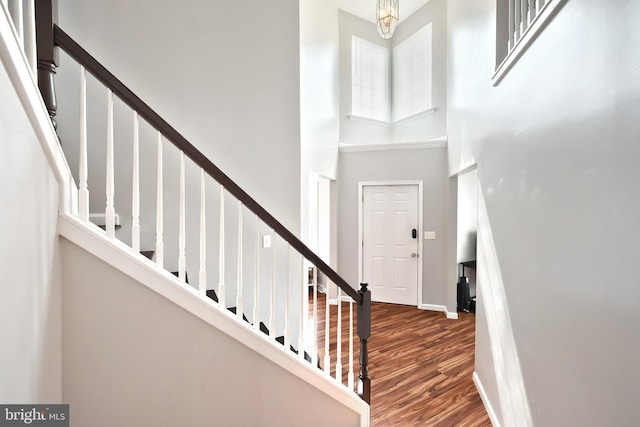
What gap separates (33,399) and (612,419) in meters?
2.04

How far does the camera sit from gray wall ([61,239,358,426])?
148cm

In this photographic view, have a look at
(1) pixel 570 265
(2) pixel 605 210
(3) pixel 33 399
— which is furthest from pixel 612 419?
(3) pixel 33 399

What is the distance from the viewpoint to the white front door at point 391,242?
489 centimetres

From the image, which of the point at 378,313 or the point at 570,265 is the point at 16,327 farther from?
the point at 378,313

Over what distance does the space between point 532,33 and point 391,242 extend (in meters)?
3.72

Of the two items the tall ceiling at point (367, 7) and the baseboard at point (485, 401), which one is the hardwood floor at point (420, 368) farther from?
the tall ceiling at point (367, 7)

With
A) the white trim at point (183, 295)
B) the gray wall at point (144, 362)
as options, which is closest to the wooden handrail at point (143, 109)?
the white trim at point (183, 295)

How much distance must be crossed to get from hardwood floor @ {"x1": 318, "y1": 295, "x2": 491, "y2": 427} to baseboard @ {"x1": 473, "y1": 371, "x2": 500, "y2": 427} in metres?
0.04

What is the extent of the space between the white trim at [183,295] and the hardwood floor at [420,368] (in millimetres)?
768

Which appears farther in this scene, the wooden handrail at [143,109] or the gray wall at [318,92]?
the gray wall at [318,92]

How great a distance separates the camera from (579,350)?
1229 mm

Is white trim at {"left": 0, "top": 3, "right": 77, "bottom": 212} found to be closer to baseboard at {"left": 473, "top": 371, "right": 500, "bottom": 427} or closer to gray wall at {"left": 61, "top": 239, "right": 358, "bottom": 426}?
gray wall at {"left": 61, "top": 239, "right": 358, "bottom": 426}

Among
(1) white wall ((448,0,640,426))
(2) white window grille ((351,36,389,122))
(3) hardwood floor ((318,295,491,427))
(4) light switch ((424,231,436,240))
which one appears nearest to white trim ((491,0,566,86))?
(1) white wall ((448,0,640,426))

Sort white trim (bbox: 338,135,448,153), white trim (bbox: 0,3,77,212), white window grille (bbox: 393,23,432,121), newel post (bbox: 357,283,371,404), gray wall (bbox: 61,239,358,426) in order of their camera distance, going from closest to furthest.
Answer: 1. white trim (bbox: 0,3,77,212)
2. gray wall (bbox: 61,239,358,426)
3. newel post (bbox: 357,283,371,404)
4. white trim (bbox: 338,135,448,153)
5. white window grille (bbox: 393,23,432,121)
